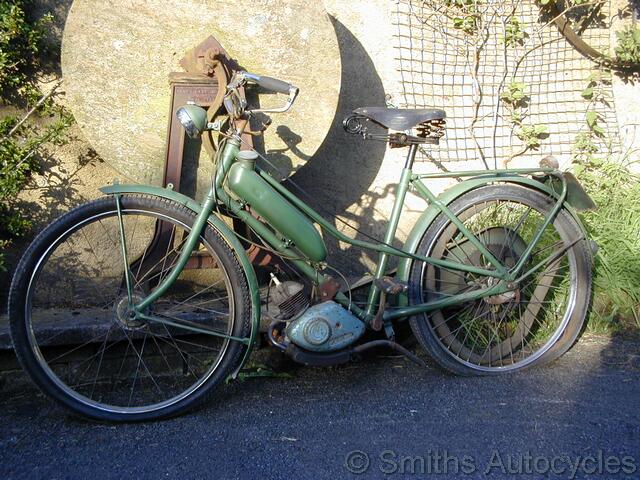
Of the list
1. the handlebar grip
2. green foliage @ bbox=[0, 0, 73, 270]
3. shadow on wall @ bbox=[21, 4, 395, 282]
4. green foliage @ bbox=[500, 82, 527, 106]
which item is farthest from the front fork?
green foliage @ bbox=[500, 82, 527, 106]

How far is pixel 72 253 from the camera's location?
10.6 feet

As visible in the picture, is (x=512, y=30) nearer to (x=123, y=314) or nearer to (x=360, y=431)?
(x=360, y=431)

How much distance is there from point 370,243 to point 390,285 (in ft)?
0.78

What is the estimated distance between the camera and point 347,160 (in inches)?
145

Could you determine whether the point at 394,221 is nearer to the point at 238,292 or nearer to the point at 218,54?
the point at 238,292

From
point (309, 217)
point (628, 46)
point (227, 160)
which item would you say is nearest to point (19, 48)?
point (227, 160)

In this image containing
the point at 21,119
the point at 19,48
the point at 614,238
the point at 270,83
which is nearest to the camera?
the point at 270,83

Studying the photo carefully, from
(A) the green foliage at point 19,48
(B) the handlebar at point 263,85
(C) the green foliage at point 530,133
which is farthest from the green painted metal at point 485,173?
(A) the green foliage at point 19,48

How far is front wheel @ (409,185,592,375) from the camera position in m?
3.00

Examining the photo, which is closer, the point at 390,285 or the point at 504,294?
the point at 390,285

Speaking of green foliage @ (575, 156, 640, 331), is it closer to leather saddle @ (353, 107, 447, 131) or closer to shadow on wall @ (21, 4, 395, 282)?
shadow on wall @ (21, 4, 395, 282)

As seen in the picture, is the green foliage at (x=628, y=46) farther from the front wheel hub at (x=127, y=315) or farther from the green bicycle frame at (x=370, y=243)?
the front wheel hub at (x=127, y=315)

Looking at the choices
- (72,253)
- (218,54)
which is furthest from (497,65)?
(72,253)

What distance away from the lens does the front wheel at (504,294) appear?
118 inches
